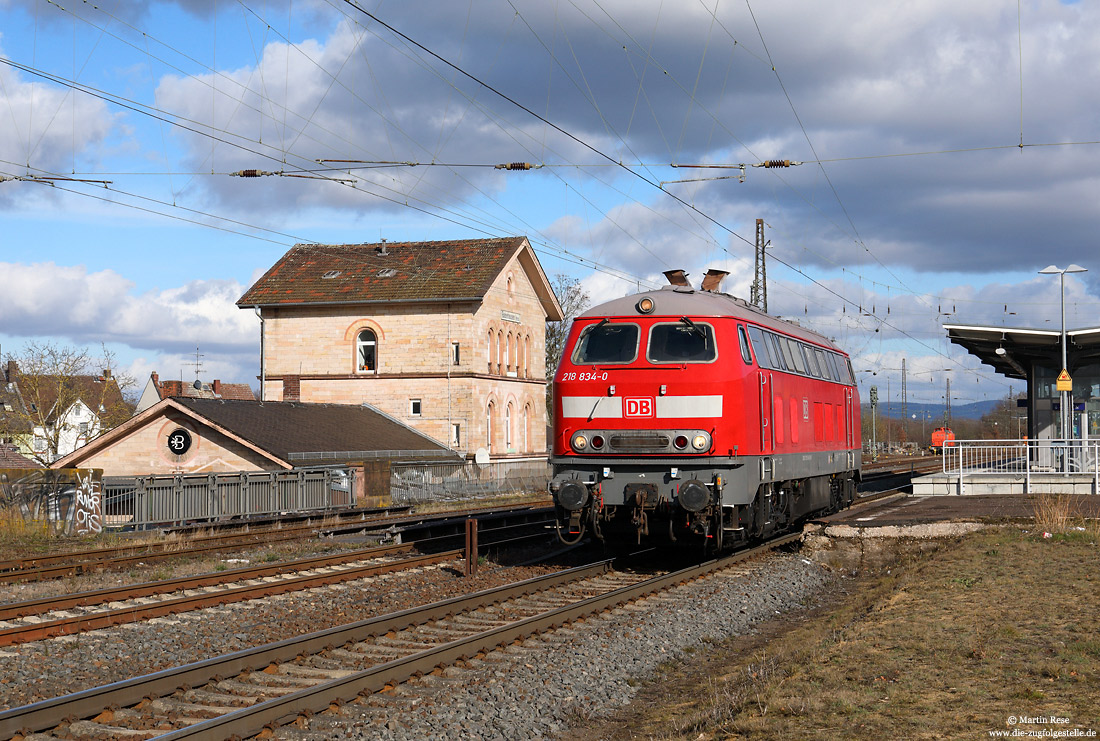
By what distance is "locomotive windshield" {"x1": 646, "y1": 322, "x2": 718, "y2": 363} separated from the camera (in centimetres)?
1516

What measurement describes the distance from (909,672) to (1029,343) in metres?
26.1

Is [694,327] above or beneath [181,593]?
above

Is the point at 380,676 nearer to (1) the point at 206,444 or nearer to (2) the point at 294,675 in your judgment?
(2) the point at 294,675

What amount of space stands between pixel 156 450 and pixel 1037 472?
86.6ft

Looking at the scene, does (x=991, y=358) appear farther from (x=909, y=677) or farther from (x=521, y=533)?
(x=909, y=677)

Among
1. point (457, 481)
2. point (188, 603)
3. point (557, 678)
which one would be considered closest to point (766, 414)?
point (557, 678)

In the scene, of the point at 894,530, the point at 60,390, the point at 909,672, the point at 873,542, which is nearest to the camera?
the point at 909,672

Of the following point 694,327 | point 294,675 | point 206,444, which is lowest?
point 294,675

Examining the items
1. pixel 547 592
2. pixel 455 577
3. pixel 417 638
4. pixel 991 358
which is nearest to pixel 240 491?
pixel 455 577

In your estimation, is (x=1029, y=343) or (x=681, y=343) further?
(x=1029, y=343)

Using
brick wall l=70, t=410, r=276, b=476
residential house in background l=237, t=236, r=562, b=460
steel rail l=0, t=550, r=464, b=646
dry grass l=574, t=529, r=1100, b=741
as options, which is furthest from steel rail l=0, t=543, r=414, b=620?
residential house in background l=237, t=236, r=562, b=460

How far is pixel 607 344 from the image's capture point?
15797 millimetres

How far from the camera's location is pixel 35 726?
728 cm

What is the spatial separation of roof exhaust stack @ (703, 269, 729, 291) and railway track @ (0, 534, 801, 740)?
7796 mm
